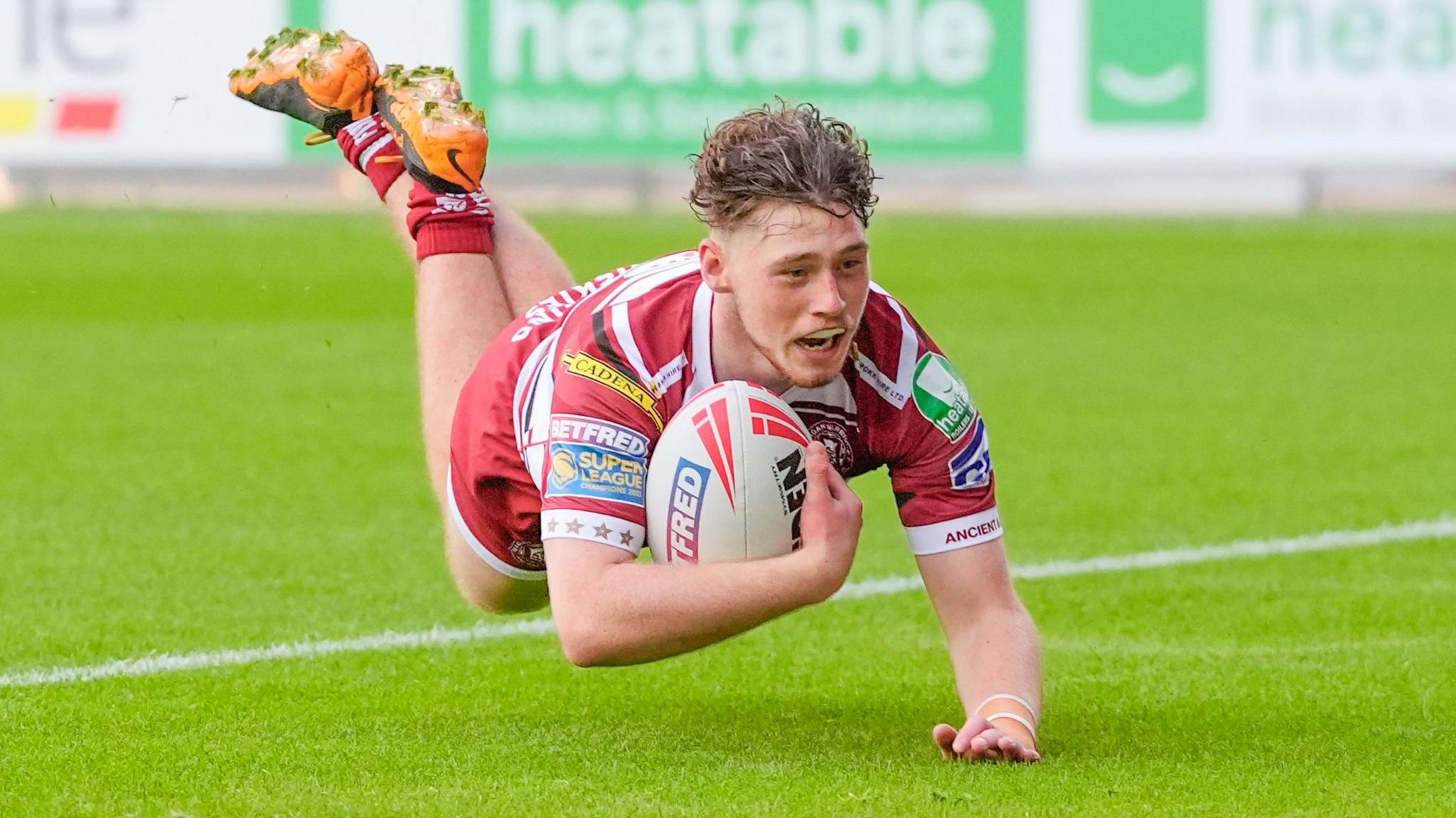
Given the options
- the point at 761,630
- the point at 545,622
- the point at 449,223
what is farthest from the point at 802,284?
the point at 545,622

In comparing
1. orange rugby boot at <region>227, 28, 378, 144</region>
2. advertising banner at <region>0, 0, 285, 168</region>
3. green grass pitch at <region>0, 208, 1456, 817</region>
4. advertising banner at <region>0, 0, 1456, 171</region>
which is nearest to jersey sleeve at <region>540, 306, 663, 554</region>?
green grass pitch at <region>0, 208, 1456, 817</region>

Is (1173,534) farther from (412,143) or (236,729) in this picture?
(236,729)

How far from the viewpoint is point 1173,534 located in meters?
8.03

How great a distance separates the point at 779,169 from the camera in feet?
14.8

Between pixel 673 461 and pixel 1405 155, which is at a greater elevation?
pixel 673 461

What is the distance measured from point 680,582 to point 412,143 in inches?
89.7

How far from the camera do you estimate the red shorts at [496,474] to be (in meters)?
5.25

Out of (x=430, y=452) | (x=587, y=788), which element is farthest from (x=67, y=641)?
(x=587, y=788)

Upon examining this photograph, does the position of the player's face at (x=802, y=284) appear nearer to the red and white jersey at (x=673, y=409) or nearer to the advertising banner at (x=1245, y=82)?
the red and white jersey at (x=673, y=409)

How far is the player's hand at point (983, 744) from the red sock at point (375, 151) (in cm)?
257

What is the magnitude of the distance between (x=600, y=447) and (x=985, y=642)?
96 cm

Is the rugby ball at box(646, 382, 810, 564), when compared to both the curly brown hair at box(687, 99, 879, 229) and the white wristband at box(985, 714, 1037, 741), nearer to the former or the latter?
the curly brown hair at box(687, 99, 879, 229)

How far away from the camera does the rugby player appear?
450 cm

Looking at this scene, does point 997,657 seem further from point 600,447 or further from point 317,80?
point 317,80
